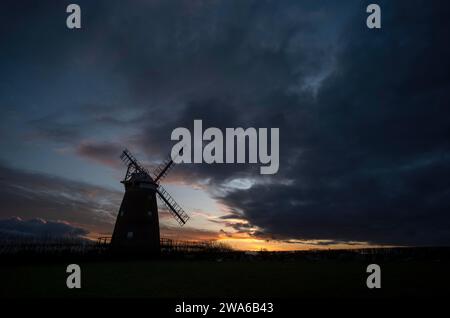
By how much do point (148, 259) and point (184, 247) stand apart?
53.1ft

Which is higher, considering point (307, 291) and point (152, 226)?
point (152, 226)

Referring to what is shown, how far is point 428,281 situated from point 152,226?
22.4 meters

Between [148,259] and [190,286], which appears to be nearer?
[190,286]

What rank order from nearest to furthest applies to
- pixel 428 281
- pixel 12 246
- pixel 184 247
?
pixel 428 281
pixel 12 246
pixel 184 247

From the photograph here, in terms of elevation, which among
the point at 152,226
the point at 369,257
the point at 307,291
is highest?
the point at 152,226
